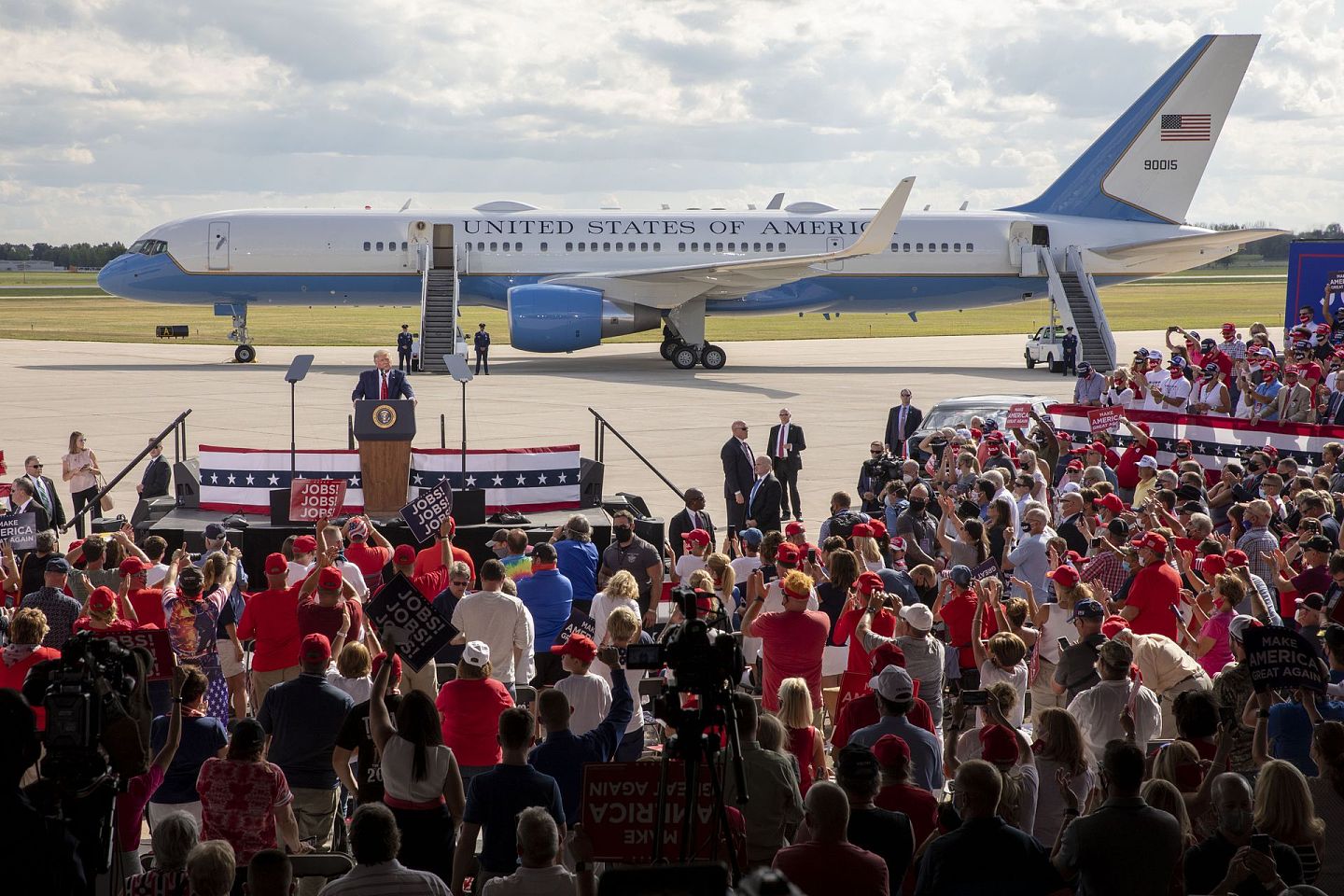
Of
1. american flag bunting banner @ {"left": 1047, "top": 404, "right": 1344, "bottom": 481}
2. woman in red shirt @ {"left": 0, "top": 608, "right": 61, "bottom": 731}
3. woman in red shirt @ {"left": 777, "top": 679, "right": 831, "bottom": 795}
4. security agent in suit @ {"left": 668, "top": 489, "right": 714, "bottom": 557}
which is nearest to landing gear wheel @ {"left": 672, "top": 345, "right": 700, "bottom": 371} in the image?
american flag bunting banner @ {"left": 1047, "top": 404, "right": 1344, "bottom": 481}

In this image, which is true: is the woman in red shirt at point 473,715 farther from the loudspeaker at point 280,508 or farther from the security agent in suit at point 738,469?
the security agent in suit at point 738,469

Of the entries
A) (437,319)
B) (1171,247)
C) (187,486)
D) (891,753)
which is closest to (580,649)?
(891,753)

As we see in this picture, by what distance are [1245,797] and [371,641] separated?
565 centimetres

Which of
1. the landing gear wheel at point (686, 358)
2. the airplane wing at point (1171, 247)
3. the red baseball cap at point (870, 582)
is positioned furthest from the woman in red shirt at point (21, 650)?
the airplane wing at point (1171, 247)

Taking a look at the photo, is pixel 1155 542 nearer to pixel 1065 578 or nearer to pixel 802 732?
pixel 1065 578

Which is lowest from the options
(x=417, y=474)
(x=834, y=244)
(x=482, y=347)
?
(x=417, y=474)

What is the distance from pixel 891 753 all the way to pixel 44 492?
34.4ft

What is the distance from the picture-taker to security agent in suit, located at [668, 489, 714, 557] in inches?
505

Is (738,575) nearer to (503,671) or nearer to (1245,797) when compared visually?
(503,671)

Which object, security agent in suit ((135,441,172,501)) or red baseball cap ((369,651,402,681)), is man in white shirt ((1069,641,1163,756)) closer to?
red baseball cap ((369,651,402,681))

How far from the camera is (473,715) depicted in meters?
7.13

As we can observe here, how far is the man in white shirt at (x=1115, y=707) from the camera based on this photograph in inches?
283

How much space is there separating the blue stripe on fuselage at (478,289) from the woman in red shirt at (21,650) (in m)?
29.2

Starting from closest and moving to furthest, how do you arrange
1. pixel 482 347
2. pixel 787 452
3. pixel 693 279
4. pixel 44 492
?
1. pixel 44 492
2. pixel 787 452
3. pixel 482 347
4. pixel 693 279
